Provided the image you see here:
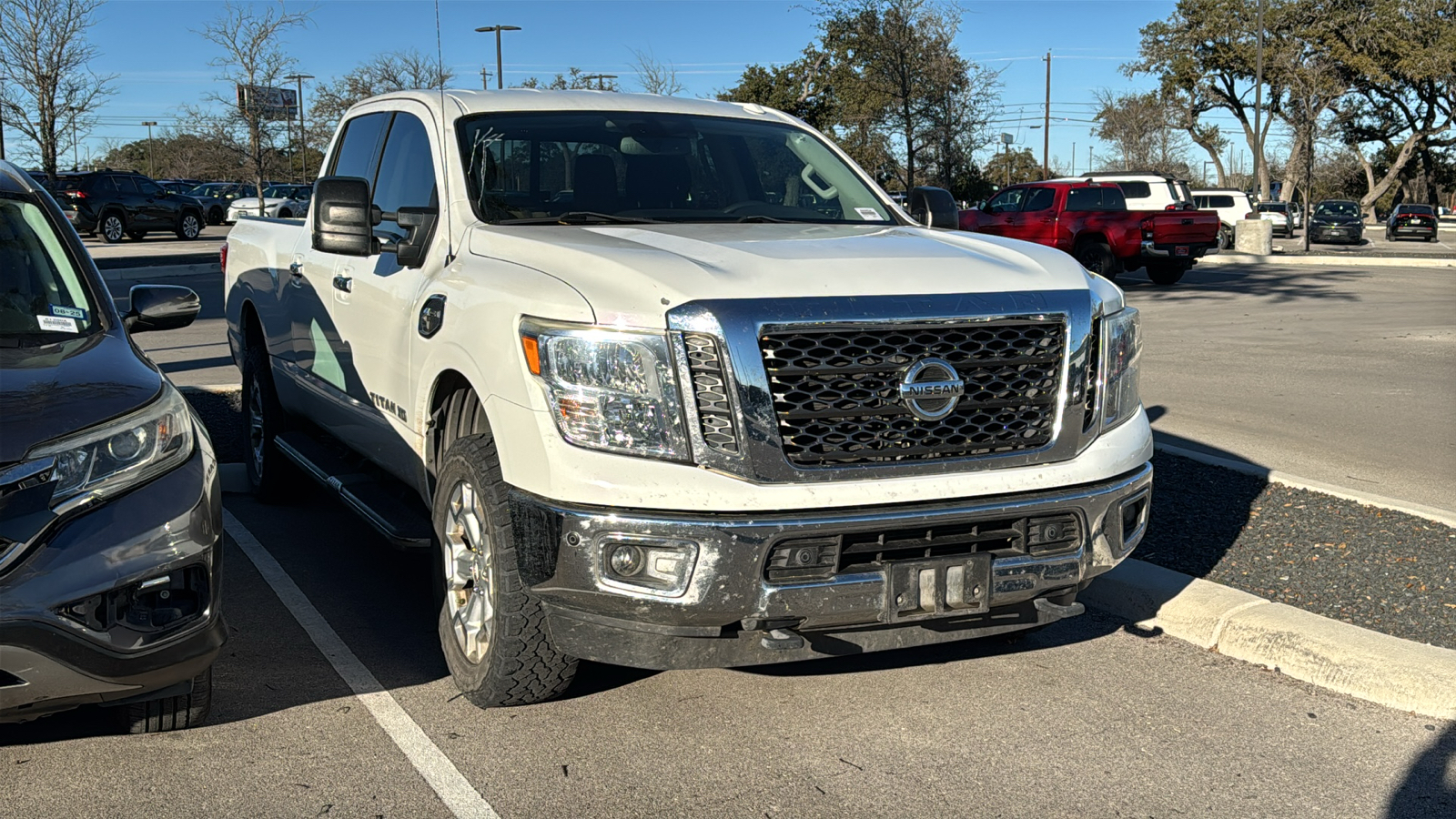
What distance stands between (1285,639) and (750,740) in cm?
198

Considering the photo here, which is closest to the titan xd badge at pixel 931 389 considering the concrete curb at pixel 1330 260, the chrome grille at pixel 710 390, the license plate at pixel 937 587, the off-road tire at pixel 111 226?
the license plate at pixel 937 587

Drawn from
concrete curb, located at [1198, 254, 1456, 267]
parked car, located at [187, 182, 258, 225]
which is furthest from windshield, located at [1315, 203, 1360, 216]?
parked car, located at [187, 182, 258, 225]

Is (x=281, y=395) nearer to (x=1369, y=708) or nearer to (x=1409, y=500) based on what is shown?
(x=1369, y=708)

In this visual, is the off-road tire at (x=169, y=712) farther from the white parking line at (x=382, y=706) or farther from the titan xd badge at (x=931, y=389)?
the titan xd badge at (x=931, y=389)

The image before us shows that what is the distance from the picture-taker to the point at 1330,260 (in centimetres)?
2855

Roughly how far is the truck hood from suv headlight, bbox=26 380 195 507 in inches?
44.8

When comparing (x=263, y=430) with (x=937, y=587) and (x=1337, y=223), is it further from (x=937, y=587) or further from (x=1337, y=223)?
(x=1337, y=223)

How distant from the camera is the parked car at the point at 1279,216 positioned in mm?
44438

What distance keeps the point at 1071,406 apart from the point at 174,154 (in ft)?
302

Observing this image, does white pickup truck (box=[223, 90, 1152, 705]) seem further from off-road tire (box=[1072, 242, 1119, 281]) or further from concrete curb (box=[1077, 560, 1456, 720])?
off-road tire (box=[1072, 242, 1119, 281])

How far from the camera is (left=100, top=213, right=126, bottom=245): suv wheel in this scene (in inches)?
1416

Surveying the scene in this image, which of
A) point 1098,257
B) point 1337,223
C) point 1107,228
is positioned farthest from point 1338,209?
point 1107,228

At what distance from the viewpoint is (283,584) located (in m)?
5.56

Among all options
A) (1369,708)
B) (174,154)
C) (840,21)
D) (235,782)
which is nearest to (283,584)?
(235,782)
